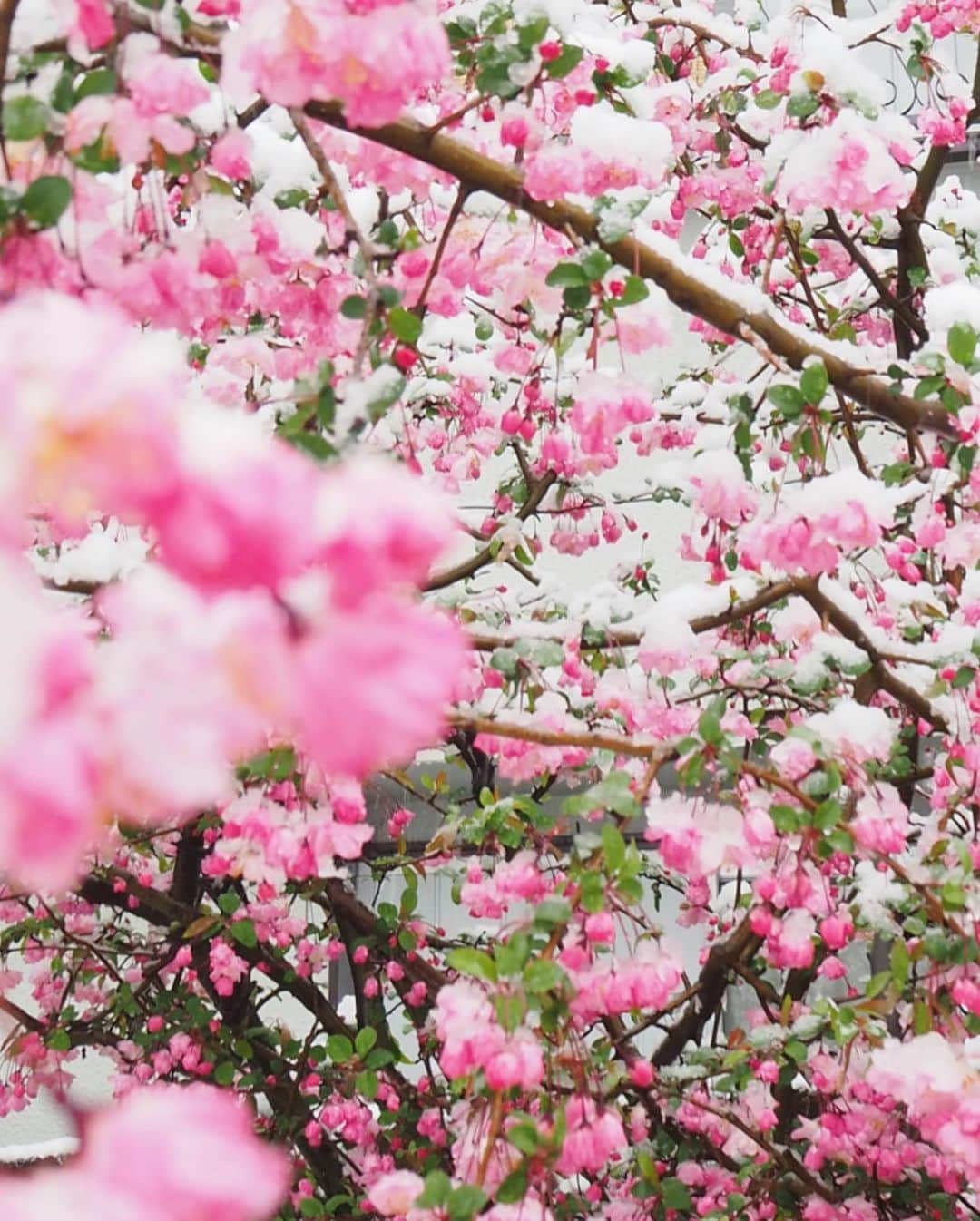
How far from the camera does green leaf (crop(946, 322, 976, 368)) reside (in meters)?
1.36

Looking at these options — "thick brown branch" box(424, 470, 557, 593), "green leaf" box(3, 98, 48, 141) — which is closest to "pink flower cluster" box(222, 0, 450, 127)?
"green leaf" box(3, 98, 48, 141)

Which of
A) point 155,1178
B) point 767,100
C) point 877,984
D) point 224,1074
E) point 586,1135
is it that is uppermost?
point 767,100

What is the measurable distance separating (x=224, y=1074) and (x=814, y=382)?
6.11 feet

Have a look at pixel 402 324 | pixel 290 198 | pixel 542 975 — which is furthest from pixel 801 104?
pixel 542 975

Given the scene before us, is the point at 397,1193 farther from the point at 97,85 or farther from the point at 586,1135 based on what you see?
the point at 97,85

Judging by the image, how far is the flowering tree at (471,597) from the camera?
396mm

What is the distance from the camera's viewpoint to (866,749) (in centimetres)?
159

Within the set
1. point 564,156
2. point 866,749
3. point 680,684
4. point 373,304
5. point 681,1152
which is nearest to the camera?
point 373,304

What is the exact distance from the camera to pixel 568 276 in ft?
3.94

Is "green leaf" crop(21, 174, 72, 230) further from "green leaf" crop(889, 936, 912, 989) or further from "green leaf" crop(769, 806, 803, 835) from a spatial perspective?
"green leaf" crop(889, 936, 912, 989)

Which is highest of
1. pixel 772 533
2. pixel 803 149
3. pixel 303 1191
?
pixel 803 149

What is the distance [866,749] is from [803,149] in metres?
0.77

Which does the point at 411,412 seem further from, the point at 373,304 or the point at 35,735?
the point at 35,735

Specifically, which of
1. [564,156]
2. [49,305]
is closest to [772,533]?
[564,156]
